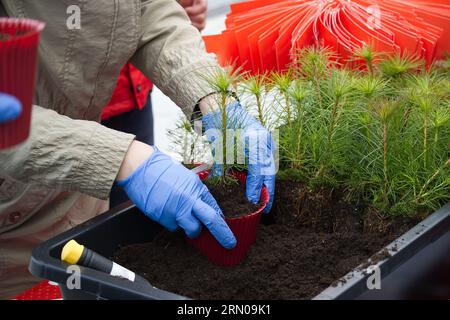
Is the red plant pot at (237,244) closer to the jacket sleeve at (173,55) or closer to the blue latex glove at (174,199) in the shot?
the blue latex glove at (174,199)

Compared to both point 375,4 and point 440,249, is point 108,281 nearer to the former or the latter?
point 440,249

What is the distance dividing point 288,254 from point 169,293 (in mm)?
283

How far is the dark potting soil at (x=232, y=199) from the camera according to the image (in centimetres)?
98

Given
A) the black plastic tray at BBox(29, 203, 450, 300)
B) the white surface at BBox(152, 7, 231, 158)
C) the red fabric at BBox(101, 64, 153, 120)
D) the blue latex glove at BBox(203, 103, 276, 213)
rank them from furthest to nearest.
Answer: the white surface at BBox(152, 7, 231, 158), the red fabric at BBox(101, 64, 153, 120), the blue latex glove at BBox(203, 103, 276, 213), the black plastic tray at BBox(29, 203, 450, 300)

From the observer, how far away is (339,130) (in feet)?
3.38

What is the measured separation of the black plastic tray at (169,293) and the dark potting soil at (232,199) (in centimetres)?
12

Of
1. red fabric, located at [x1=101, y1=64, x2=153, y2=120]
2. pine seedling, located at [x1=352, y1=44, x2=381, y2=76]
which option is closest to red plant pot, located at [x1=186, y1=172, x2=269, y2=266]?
pine seedling, located at [x1=352, y1=44, x2=381, y2=76]

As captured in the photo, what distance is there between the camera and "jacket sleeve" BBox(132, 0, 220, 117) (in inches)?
45.8

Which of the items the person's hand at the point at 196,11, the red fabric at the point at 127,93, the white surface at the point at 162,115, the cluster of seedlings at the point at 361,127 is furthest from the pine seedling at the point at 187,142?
the white surface at the point at 162,115

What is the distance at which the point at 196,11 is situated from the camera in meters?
1.73

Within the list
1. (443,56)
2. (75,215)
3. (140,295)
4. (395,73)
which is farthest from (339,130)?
(75,215)

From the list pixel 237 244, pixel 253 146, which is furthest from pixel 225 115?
pixel 237 244

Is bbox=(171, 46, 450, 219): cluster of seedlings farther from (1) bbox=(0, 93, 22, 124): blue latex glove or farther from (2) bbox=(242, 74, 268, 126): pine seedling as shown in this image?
(1) bbox=(0, 93, 22, 124): blue latex glove

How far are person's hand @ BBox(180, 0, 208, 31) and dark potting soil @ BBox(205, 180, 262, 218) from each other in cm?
82
